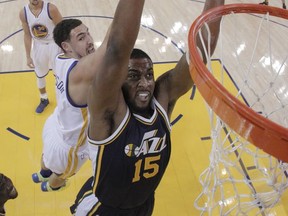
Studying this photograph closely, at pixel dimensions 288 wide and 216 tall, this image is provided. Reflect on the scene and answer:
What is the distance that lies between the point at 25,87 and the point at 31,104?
1.29 feet

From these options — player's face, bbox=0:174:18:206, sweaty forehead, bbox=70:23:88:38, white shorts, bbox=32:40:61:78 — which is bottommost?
player's face, bbox=0:174:18:206

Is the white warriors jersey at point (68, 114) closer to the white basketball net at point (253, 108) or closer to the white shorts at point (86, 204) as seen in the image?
→ the white shorts at point (86, 204)

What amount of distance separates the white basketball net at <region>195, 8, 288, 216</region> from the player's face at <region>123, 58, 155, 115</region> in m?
0.33

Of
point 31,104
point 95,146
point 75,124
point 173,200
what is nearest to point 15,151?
point 31,104

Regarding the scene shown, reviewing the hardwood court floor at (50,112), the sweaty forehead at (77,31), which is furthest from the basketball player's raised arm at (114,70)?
the hardwood court floor at (50,112)

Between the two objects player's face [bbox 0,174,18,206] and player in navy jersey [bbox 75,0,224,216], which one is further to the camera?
player's face [bbox 0,174,18,206]

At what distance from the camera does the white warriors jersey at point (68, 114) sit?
250 centimetres

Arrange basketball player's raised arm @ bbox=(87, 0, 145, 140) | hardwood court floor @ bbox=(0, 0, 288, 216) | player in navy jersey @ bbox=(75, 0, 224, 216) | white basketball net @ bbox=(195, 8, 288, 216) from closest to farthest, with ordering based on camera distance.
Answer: basketball player's raised arm @ bbox=(87, 0, 145, 140) → player in navy jersey @ bbox=(75, 0, 224, 216) → white basketball net @ bbox=(195, 8, 288, 216) → hardwood court floor @ bbox=(0, 0, 288, 216)

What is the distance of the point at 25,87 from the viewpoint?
4711mm

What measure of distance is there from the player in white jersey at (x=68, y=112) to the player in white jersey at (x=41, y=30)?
1.20m

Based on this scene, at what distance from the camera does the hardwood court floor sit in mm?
3340

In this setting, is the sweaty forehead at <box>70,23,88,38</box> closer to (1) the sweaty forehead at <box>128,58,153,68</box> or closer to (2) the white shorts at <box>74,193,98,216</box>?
(1) the sweaty forehead at <box>128,58,153,68</box>

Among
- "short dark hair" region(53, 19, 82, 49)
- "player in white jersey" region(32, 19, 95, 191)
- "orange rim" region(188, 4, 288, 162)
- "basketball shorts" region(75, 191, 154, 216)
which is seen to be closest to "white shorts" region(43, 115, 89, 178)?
"player in white jersey" region(32, 19, 95, 191)

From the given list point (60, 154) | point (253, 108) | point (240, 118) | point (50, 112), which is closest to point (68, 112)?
point (60, 154)
